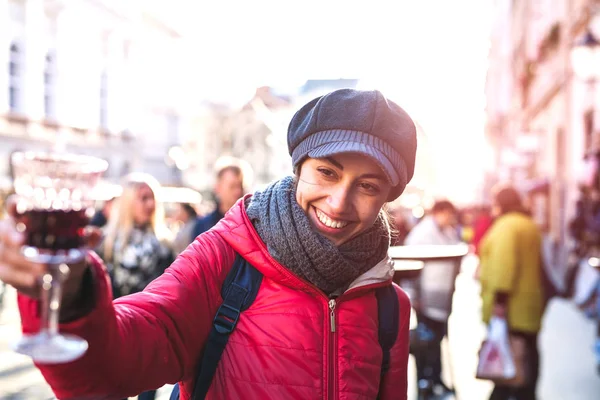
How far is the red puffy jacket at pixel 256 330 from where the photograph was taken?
1724mm

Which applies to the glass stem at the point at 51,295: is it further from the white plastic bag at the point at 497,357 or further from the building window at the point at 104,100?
the building window at the point at 104,100

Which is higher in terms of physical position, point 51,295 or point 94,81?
point 94,81

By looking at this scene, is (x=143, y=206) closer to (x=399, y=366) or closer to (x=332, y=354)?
(x=399, y=366)

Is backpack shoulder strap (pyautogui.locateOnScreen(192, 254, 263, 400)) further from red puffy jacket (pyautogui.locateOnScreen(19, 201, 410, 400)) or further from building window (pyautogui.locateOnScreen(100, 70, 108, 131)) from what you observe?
building window (pyautogui.locateOnScreen(100, 70, 108, 131))

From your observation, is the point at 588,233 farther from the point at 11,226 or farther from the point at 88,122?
the point at 88,122

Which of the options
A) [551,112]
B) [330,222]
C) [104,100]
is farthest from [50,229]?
[104,100]

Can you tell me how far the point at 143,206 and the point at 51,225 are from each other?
4498mm

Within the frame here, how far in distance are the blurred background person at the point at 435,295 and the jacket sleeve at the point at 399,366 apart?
146 inches

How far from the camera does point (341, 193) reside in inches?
80.6

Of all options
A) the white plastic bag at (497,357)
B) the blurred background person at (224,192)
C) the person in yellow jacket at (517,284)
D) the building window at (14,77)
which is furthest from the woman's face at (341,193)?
the building window at (14,77)

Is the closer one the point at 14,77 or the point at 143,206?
the point at 143,206

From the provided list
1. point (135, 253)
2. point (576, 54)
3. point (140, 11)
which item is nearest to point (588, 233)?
point (576, 54)

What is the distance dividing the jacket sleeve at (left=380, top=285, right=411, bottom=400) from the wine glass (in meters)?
1.24

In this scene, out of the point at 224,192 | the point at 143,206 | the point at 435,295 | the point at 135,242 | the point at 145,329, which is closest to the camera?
the point at 145,329
